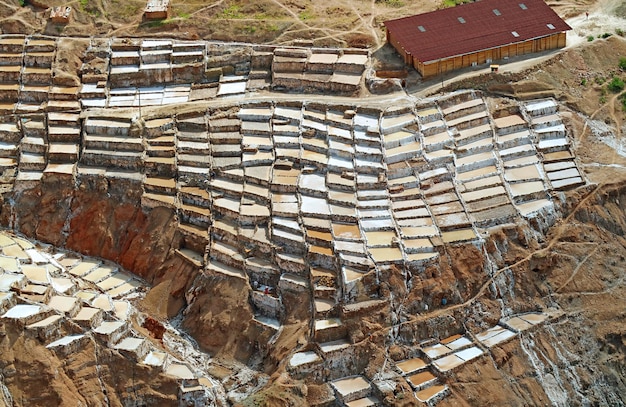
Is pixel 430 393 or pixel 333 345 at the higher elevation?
pixel 333 345

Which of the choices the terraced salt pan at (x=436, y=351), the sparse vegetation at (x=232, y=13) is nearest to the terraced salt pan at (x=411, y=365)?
the terraced salt pan at (x=436, y=351)

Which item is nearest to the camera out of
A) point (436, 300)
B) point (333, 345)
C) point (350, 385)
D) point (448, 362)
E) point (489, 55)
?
point (350, 385)

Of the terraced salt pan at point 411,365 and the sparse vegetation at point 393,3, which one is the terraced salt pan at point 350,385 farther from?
the sparse vegetation at point 393,3

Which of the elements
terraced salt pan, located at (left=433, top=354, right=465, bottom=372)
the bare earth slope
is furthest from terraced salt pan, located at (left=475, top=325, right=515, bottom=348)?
terraced salt pan, located at (left=433, top=354, right=465, bottom=372)

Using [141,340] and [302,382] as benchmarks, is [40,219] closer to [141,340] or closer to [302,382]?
[141,340]

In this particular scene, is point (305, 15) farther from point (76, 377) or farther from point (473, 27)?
point (76, 377)

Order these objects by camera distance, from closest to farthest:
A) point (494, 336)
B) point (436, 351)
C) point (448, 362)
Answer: point (448, 362) < point (436, 351) < point (494, 336)

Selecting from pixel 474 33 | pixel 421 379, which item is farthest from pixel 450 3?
pixel 421 379
